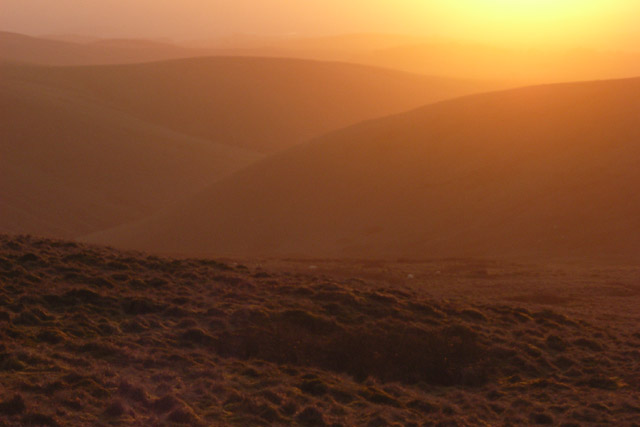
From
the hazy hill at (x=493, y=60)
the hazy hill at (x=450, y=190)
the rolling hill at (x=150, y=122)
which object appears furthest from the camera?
the hazy hill at (x=493, y=60)

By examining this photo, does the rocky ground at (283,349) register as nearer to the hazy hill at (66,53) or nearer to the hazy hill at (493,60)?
the hazy hill at (66,53)

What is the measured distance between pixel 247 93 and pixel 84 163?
23.0 metres

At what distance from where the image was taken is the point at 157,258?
1230 cm

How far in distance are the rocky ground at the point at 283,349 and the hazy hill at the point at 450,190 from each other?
6.15m

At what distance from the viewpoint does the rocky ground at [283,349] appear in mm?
6461

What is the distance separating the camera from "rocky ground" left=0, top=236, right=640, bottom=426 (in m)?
6.46

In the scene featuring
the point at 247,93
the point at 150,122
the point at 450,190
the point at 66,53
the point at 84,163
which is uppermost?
the point at 66,53

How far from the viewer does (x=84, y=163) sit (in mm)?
35625

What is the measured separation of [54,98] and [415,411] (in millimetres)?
42075

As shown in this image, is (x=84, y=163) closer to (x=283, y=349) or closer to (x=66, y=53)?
(x=283, y=349)

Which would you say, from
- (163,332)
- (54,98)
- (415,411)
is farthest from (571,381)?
(54,98)

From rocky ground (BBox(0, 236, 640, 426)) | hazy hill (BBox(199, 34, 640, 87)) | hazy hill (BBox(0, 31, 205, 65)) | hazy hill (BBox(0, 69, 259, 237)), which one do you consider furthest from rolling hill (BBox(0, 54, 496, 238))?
hazy hill (BBox(0, 31, 205, 65))

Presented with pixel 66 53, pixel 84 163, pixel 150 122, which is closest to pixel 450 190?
pixel 84 163

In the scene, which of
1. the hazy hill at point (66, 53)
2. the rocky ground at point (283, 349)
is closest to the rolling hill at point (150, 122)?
the rocky ground at point (283, 349)
